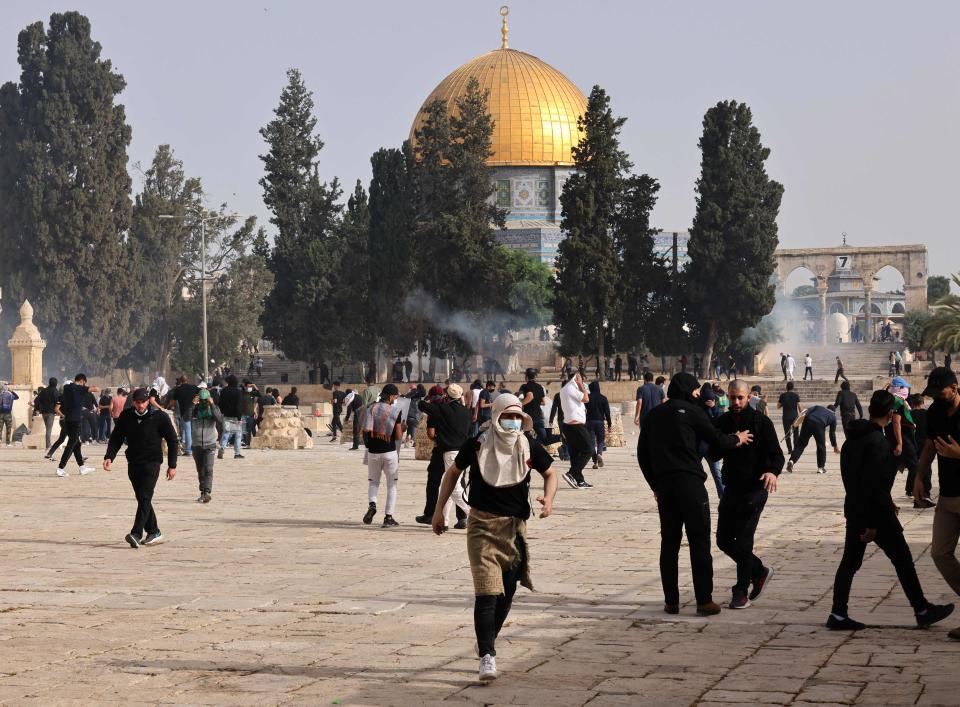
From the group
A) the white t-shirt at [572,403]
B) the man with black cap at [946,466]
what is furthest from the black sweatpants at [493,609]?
the white t-shirt at [572,403]

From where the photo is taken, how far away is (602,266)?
144 ft

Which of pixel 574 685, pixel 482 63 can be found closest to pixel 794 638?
pixel 574 685

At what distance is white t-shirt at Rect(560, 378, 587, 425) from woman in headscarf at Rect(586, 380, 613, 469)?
97cm

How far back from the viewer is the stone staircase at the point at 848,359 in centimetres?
5762

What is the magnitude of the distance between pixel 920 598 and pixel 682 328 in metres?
40.9

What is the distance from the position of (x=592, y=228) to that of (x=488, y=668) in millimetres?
38496

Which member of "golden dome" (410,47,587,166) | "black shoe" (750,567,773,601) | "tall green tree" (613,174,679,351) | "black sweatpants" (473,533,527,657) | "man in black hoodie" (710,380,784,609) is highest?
"golden dome" (410,47,587,166)

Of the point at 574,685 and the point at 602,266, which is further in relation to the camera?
the point at 602,266

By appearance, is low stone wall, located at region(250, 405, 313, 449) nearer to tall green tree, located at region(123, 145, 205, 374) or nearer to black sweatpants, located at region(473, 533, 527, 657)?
black sweatpants, located at region(473, 533, 527, 657)

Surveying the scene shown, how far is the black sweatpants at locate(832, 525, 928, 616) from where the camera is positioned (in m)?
7.41

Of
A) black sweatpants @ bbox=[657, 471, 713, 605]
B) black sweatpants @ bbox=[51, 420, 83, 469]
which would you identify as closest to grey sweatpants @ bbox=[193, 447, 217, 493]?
black sweatpants @ bbox=[51, 420, 83, 469]

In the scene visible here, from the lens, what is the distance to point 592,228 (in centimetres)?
4428

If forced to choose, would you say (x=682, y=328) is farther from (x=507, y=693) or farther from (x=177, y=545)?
(x=507, y=693)

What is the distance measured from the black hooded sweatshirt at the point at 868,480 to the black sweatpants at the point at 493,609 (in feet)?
5.87
